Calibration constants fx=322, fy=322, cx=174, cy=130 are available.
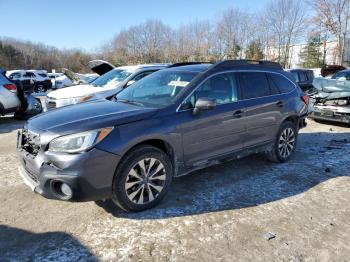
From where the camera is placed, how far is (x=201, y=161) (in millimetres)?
4242

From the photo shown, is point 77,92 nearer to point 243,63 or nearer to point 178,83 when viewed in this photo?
point 178,83

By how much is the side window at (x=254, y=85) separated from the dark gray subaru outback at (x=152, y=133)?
2 centimetres

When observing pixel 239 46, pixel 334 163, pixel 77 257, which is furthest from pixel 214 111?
pixel 239 46

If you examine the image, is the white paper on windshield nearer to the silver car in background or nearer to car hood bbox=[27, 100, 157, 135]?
car hood bbox=[27, 100, 157, 135]

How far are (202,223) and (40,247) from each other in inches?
65.5

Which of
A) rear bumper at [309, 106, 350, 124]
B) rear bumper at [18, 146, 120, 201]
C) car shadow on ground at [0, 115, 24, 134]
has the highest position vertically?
rear bumper at [18, 146, 120, 201]

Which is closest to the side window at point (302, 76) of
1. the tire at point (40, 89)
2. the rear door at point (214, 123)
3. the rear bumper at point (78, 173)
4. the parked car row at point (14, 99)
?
the rear door at point (214, 123)

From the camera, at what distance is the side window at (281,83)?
5469 mm

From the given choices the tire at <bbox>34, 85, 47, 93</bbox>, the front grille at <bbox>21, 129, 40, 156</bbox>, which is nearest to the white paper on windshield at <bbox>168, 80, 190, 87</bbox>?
the front grille at <bbox>21, 129, 40, 156</bbox>

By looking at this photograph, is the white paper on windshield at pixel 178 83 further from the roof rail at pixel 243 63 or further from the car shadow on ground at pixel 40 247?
the car shadow on ground at pixel 40 247

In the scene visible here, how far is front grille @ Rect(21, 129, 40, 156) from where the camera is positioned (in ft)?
11.4

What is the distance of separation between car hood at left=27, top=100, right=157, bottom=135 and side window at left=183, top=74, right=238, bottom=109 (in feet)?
2.08

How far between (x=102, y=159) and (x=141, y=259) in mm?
1046

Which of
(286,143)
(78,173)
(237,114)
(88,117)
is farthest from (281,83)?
(78,173)
